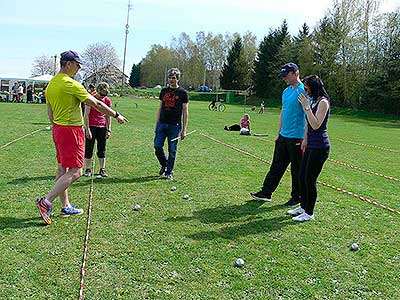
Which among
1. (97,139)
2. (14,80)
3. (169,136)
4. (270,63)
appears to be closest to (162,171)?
(169,136)

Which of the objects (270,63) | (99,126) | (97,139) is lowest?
(97,139)

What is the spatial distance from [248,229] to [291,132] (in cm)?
166

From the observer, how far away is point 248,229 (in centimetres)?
550

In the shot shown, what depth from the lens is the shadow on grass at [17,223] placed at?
5.15 meters

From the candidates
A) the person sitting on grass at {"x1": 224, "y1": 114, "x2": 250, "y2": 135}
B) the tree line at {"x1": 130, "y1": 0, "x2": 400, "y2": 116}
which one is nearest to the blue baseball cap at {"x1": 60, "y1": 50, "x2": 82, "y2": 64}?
the person sitting on grass at {"x1": 224, "y1": 114, "x2": 250, "y2": 135}

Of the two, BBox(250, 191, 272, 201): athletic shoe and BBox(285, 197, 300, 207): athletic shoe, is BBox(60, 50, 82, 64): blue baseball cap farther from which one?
BBox(285, 197, 300, 207): athletic shoe

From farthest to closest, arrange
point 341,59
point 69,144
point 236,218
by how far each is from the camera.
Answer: point 341,59, point 236,218, point 69,144

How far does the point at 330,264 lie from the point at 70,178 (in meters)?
3.05

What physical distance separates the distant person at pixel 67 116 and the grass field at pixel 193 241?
1.73 ft

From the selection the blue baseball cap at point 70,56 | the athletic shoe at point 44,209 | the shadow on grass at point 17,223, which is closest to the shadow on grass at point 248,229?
the athletic shoe at point 44,209

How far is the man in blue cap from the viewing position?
6.21 meters

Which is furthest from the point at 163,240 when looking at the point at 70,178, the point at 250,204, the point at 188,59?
the point at 188,59

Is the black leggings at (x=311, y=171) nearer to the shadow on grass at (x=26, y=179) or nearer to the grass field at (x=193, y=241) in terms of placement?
the grass field at (x=193, y=241)

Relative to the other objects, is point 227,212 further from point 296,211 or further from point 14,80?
point 14,80
